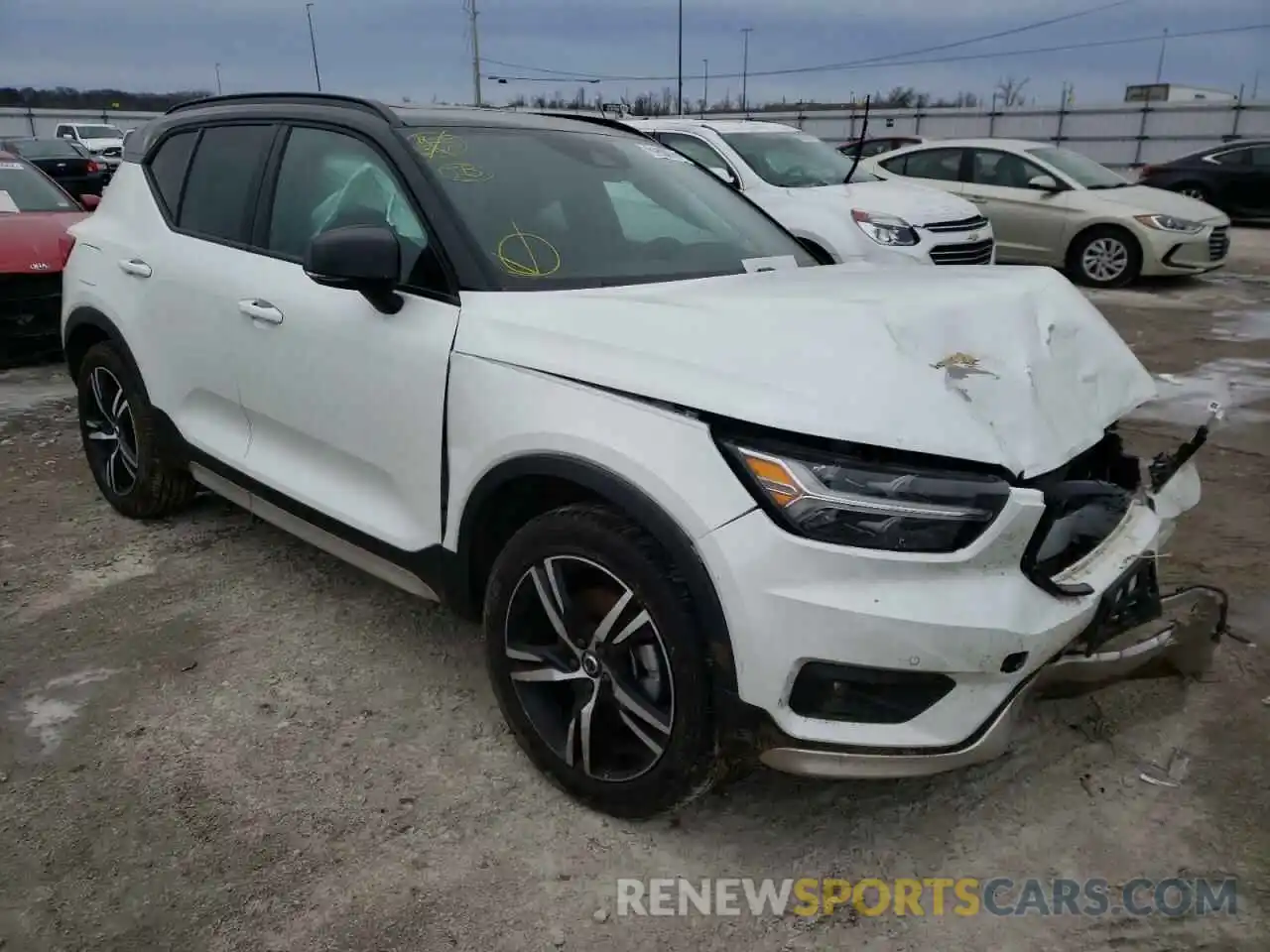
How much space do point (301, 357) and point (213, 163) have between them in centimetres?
118

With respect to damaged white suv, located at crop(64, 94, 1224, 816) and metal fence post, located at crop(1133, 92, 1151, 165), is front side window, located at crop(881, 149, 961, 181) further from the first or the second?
metal fence post, located at crop(1133, 92, 1151, 165)

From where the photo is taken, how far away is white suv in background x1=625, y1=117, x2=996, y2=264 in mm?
7969

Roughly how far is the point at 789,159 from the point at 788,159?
1cm

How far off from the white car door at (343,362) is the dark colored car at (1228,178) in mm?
16400

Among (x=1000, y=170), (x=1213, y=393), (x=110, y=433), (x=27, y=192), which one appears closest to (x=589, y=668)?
(x=110, y=433)

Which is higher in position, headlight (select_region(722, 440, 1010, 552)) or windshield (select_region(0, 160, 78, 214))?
windshield (select_region(0, 160, 78, 214))

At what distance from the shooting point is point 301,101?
334 cm

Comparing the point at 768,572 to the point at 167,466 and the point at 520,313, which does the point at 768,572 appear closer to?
the point at 520,313

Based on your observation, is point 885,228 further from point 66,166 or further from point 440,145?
point 66,166

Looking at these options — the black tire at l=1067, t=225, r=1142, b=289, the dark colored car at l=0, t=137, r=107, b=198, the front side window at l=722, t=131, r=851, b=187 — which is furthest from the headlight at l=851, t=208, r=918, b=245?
the dark colored car at l=0, t=137, r=107, b=198

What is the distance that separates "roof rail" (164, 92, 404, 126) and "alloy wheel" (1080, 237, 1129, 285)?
980 cm

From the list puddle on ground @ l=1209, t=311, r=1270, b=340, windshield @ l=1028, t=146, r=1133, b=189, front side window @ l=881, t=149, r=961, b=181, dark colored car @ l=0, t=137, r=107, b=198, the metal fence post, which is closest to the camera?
puddle on ground @ l=1209, t=311, r=1270, b=340

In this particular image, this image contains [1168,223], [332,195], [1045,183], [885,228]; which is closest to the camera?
[332,195]

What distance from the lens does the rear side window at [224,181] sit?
11.2 ft
